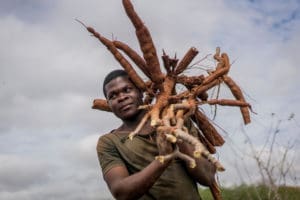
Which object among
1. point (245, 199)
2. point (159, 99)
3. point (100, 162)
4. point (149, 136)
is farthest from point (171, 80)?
point (245, 199)

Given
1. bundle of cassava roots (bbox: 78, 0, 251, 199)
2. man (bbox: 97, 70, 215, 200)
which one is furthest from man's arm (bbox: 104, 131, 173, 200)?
bundle of cassava roots (bbox: 78, 0, 251, 199)

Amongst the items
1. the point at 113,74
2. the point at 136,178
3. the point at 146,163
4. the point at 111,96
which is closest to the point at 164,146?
the point at 136,178

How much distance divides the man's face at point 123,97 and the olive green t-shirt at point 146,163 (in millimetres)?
134

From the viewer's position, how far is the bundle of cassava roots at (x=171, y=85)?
2.90m

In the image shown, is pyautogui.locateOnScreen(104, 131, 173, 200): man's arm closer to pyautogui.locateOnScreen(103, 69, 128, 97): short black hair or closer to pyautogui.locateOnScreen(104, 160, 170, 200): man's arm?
pyautogui.locateOnScreen(104, 160, 170, 200): man's arm

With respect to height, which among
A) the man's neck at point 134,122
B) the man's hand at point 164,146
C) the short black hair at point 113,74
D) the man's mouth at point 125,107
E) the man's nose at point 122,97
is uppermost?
the short black hair at point 113,74

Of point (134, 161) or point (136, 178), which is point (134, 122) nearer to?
point (134, 161)

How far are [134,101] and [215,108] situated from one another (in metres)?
0.64

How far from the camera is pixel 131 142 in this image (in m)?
2.90

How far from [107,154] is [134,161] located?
180mm

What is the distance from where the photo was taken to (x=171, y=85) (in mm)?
3121

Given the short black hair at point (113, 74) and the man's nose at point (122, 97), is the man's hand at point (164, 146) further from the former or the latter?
the short black hair at point (113, 74)

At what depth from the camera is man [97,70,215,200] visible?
2.67 m

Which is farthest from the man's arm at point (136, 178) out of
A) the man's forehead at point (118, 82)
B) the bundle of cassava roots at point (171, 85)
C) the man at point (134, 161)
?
the man's forehead at point (118, 82)
